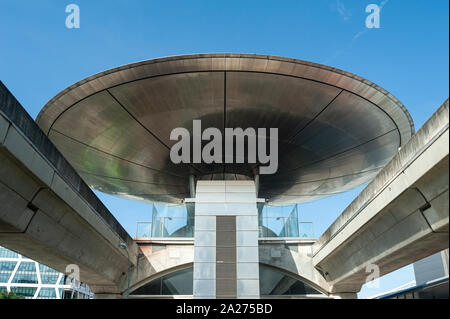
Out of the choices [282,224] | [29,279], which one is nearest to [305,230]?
[282,224]

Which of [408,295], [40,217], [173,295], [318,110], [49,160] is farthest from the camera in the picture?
[173,295]

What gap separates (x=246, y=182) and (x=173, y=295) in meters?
8.50

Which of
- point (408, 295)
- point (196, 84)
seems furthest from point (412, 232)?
point (196, 84)

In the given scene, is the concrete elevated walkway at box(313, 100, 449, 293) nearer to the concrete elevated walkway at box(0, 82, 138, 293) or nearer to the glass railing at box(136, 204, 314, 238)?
the glass railing at box(136, 204, 314, 238)

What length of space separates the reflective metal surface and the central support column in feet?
8.44

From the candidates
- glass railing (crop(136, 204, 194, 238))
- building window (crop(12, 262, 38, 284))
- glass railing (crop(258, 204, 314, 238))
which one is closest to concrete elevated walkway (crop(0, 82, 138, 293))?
glass railing (crop(136, 204, 194, 238))

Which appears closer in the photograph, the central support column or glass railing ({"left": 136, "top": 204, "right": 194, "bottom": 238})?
the central support column

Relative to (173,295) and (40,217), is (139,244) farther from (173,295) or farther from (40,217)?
(40,217)

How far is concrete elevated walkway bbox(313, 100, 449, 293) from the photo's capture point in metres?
8.98

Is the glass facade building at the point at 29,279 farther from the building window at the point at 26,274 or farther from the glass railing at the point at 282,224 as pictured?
the glass railing at the point at 282,224

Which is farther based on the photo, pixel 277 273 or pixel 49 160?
pixel 277 273

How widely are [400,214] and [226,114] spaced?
8814 millimetres

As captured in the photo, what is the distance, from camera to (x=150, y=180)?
26.3 metres

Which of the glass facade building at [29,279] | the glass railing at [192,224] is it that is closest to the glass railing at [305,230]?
the glass railing at [192,224]
